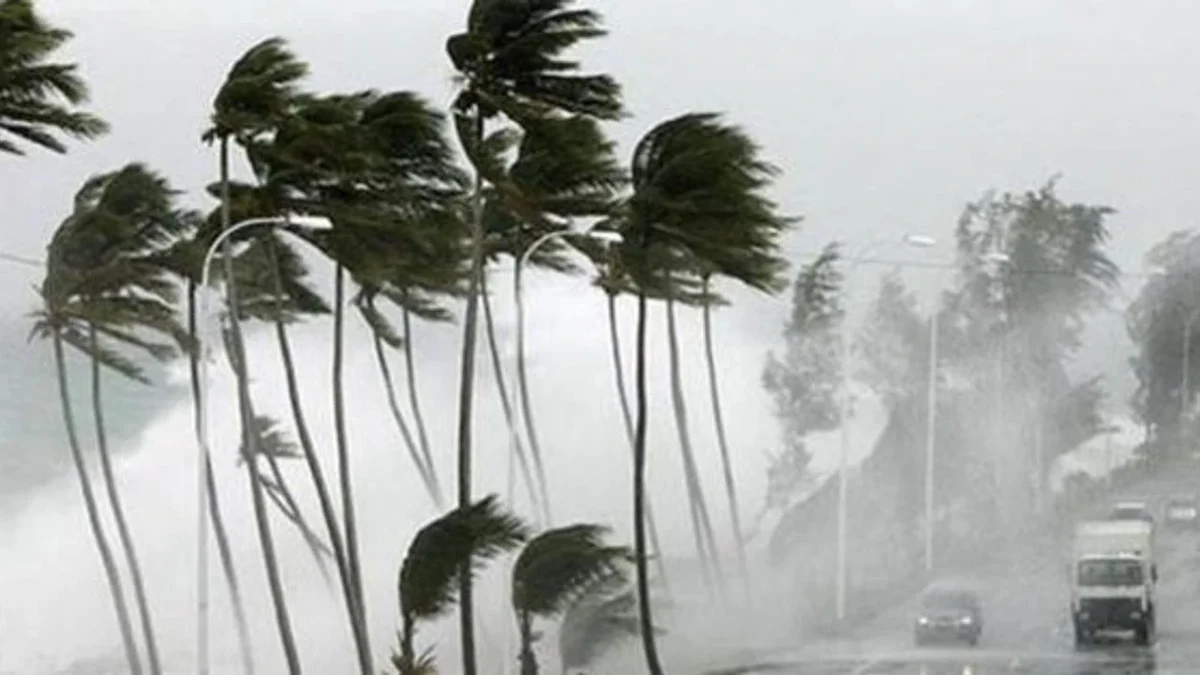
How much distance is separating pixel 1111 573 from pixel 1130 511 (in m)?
33.8

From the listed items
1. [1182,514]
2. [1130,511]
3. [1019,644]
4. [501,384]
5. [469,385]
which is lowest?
[1019,644]

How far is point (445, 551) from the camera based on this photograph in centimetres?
2947

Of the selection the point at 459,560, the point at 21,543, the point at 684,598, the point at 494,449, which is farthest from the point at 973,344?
the point at 459,560

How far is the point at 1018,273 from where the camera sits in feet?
368

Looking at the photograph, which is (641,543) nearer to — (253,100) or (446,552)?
(253,100)

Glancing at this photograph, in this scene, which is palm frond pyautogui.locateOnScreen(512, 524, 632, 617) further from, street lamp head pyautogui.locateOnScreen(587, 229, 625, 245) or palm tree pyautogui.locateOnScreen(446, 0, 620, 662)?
street lamp head pyautogui.locateOnScreen(587, 229, 625, 245)

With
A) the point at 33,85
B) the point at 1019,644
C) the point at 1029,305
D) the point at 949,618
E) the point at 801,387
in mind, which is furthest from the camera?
the point at 1029,305

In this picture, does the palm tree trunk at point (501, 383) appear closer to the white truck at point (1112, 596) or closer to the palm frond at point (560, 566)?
the white truck at point (1112, 596)

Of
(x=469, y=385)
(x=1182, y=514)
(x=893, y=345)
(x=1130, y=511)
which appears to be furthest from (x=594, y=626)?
(x=893, y=345)

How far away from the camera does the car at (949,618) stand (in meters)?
52.2

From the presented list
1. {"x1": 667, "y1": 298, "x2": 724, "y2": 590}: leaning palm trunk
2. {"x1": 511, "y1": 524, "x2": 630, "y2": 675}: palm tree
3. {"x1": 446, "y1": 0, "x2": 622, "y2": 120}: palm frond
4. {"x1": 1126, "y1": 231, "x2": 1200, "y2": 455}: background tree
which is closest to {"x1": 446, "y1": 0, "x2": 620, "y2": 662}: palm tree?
{"x1": 446, "y1": 0, "x2": 622, "y2": 120}: palm frond

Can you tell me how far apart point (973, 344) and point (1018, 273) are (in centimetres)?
409

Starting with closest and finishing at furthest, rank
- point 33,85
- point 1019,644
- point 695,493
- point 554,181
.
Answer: point 33,85
point 554,181
point 1019,644
point 695,493

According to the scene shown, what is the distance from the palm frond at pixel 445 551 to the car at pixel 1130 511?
48055 mm
